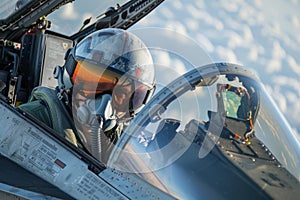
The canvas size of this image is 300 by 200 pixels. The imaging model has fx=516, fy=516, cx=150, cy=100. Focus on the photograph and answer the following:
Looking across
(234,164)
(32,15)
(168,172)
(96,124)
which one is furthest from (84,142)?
(32,15)

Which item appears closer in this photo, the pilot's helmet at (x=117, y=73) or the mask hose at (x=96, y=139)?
the mask hose at (x=96, y=139)

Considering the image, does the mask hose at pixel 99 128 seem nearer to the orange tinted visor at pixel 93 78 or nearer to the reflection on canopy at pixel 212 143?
the orange tinted visor at pixel 93 78

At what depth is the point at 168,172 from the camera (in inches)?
92.7

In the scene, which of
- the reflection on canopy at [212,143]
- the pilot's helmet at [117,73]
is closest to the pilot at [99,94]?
the pilot's helmet at [117,73]

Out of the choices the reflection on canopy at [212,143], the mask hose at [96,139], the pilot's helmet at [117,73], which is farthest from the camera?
the pilot's helmet at [117,73]

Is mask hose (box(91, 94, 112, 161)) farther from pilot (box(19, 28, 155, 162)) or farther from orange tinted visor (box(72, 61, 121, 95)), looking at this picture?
orange tinted visor (box(72, 61, 121, 95))

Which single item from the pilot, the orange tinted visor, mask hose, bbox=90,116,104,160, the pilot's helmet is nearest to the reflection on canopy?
mask hose, bbox=90,116,104,160

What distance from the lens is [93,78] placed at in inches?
142

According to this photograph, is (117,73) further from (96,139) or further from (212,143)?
(212,143)

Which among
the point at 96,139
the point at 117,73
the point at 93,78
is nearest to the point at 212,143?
the point at 96,139

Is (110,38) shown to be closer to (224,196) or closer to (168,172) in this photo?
(168,172)

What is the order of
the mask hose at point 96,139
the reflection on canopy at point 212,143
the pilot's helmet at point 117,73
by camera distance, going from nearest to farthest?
the reflection on canopy at point 212,143 → the mask hose at point 96,139 → the pilot's helmet at point 117,73

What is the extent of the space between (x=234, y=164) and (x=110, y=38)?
1.76 m

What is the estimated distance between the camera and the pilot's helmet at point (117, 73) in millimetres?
3461
